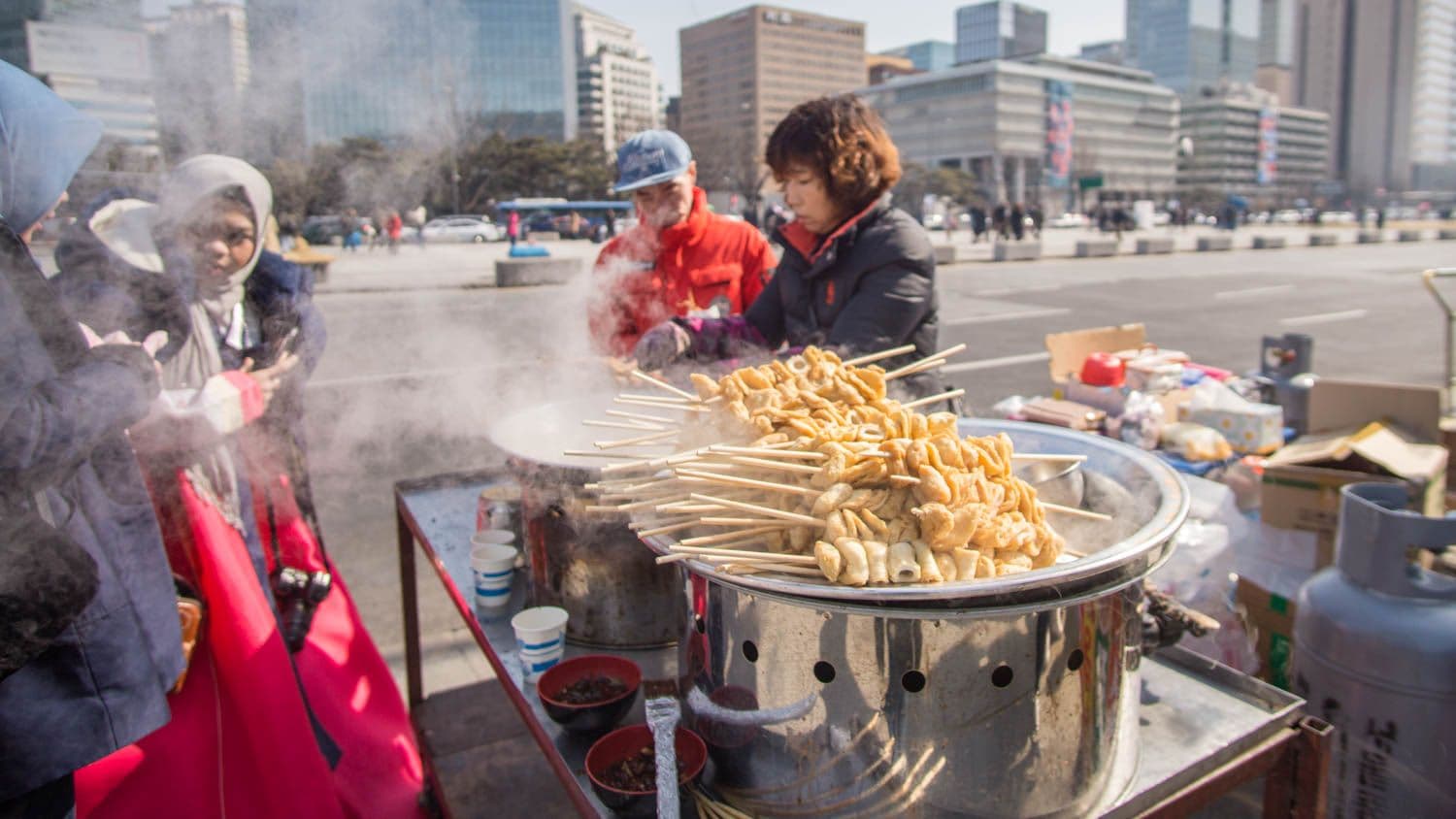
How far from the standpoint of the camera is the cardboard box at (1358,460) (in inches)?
113

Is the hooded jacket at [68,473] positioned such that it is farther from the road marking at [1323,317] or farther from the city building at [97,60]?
the road marking at [1323,317]

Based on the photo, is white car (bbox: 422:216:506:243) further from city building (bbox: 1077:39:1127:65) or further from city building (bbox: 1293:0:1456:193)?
city building (bbox: 1077:39:1127:65)

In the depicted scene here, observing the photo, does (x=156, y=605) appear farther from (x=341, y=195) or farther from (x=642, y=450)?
(x=341, y=195)

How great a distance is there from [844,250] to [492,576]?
1.28 m

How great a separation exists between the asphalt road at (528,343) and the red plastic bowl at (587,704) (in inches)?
59.0

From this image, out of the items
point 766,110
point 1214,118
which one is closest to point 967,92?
point 1214,118

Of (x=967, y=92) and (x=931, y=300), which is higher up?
(x=967, y=92)

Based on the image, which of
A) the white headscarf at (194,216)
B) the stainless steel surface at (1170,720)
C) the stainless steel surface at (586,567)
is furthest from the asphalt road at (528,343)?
the stainless steel surface at (1170,720)

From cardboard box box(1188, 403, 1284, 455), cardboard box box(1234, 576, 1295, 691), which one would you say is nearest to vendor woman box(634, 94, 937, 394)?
cardboard box box(1234, 576, 1295, 691)

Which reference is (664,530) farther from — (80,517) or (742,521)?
(80,517)

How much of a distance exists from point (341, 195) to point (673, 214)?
1.32m

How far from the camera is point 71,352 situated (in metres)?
1.49

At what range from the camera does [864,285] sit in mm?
2305

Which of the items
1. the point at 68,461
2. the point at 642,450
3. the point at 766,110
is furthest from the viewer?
the point at 766,110
